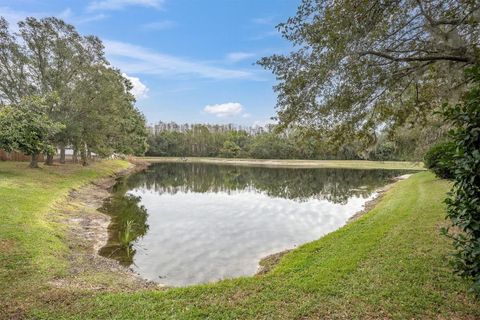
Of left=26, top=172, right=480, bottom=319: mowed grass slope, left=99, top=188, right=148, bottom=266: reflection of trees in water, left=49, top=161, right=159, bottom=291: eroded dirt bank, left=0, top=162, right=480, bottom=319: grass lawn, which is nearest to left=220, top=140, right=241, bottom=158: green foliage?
left=99, top=188, right=148, bottom=266: reflection of trees in water

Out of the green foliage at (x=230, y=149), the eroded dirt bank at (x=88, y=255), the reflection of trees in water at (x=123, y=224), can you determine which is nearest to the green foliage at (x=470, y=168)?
the eroded dirt bank at (x=88, y=255)

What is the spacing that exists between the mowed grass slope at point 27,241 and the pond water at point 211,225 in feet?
6.80

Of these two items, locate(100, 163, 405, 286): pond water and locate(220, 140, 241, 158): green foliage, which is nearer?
locate(100, 163, 405, 286): pond water

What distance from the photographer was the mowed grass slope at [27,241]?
646 centimetres

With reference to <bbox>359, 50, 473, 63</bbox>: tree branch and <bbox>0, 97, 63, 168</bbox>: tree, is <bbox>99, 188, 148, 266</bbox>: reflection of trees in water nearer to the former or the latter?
<bbox>0, 97, 63, 168</bbox>: tree

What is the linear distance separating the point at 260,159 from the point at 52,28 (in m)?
57.9

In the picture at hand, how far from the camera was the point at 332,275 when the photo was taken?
21.9ft

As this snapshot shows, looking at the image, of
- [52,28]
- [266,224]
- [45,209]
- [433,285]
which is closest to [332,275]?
[433,285]

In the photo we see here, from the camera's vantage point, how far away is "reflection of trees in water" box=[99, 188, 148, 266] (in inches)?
440

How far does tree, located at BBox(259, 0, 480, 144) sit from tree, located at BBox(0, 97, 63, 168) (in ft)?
57.9

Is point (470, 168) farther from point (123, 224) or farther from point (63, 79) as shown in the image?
point (63, 79)

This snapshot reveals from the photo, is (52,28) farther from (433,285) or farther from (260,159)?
(260,159)

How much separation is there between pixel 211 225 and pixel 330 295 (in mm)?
10314

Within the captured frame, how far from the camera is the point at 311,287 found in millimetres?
6160
